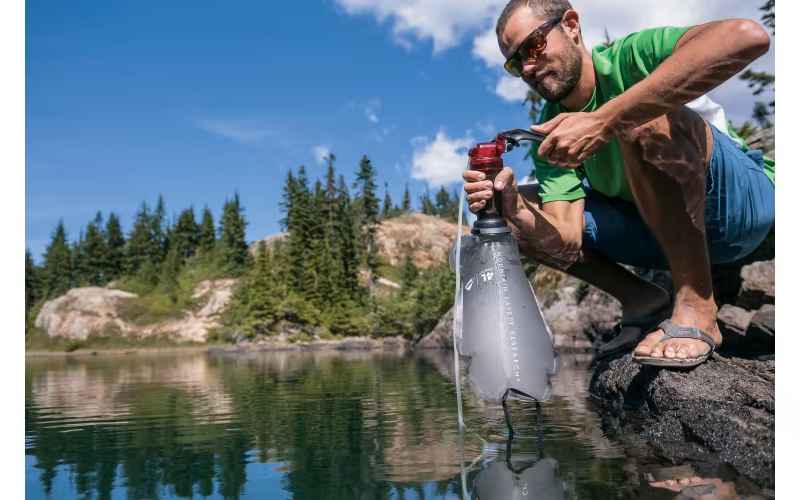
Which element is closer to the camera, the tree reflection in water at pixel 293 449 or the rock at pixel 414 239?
the tree reflection in water at pixel 293 449

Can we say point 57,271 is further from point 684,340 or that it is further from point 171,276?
point 684,340

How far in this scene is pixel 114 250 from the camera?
64500 mm

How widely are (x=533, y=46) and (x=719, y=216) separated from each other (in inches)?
49.4

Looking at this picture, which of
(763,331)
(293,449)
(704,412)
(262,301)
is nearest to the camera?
(704,412)

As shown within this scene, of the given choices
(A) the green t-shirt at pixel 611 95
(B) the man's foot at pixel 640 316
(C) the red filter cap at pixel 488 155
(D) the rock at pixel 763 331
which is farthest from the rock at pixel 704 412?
(D) the rock at pixel 763 331

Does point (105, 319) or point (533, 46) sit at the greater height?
point (533, 46)

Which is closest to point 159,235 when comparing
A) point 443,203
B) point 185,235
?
point 185,235

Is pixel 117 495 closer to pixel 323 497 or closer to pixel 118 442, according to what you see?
pixel 323 497

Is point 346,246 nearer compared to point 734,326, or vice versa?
point 734,326

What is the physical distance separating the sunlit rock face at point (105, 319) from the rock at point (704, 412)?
170 feet

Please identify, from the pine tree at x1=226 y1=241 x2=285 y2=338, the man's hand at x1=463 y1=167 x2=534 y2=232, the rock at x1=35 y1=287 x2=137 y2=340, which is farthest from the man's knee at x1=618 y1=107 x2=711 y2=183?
the rock at x1=35 y1=287 x2=137 y2=340

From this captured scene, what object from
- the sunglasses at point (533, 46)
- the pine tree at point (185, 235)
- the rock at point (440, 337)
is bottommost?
the rock at point (440, 337)

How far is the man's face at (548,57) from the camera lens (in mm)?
2309

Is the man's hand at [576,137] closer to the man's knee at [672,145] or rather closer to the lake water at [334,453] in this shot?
the man's knee at [672,145]
